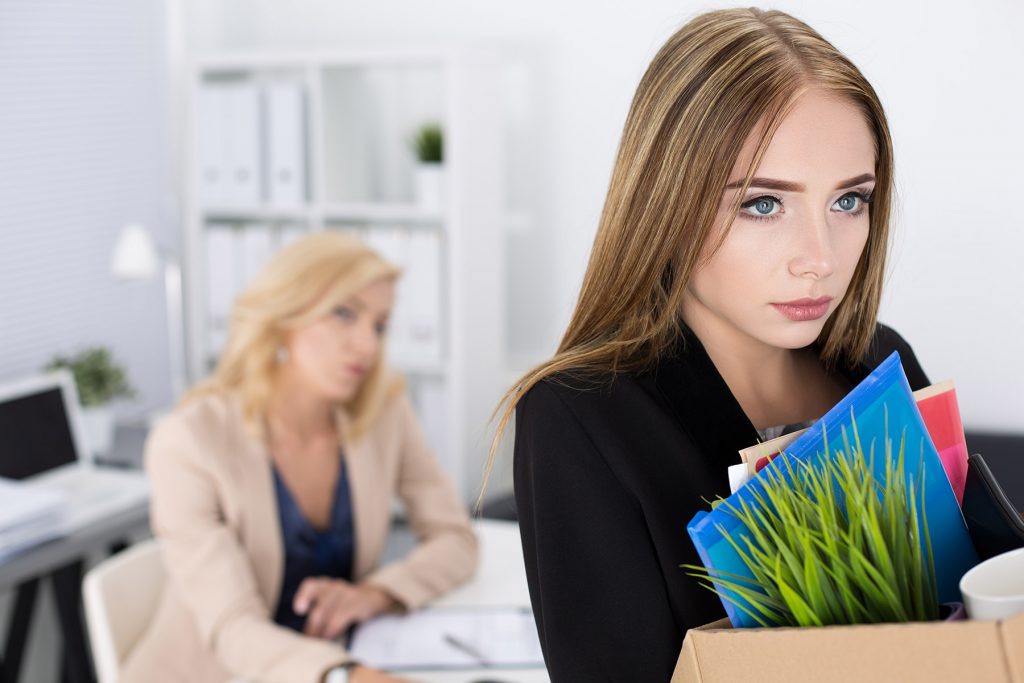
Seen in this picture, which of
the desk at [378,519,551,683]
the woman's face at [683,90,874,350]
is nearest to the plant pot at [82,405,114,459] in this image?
the desk at [378,519,551,683]

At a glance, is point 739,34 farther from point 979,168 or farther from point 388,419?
point 388,419

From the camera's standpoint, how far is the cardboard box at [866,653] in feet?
1.58

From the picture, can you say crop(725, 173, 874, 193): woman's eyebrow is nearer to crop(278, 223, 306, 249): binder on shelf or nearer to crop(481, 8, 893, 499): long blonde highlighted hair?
crop(481, 8, 893, 499): long blonde highlighted hair

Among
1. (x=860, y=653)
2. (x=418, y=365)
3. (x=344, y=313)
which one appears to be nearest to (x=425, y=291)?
(x=418, y=365)

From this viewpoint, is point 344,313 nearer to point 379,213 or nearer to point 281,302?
point 281,302

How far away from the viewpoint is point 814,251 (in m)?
0.75

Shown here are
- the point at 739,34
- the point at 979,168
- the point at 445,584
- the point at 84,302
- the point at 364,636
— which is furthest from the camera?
the point at 84,302

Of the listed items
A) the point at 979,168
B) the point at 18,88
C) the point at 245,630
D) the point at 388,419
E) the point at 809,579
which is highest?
the point at 18,88

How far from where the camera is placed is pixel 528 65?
3.34 metres

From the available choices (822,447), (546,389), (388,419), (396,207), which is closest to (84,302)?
(396,207)

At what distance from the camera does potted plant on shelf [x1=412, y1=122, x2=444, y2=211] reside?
3365mm

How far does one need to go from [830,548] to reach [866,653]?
2.4 inches

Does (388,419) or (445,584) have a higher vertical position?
(388,419)

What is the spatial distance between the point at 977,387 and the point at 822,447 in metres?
0.44
